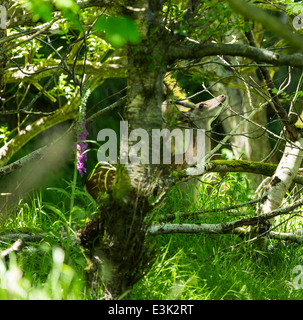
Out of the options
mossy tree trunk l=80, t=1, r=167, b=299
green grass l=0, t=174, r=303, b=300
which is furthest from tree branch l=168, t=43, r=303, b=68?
green grass l=0, t=174, r=303, b=300

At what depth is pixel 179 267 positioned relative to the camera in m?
3.90

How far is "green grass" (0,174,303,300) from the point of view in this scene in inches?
111

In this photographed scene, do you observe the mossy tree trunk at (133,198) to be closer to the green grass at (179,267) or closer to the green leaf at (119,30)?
the green grass at (179,267)

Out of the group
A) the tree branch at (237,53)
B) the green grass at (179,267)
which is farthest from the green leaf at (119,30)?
the green grass at (179,267)

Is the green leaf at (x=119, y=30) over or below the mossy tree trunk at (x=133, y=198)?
over

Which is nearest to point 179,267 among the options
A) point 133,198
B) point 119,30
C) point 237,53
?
point 133,198

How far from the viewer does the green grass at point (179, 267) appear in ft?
9.29

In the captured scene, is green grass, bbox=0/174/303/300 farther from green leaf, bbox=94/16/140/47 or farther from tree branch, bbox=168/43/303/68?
green leaf, bbox=94/16/140/47

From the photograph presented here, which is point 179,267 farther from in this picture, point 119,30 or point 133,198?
point 119,30

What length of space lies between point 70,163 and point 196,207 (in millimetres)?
3650

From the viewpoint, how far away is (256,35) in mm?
7711

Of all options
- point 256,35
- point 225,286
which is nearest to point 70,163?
point 256,35

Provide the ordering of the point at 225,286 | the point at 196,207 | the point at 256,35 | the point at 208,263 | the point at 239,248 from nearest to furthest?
the point at 225,286
the point at 208,263
the point at 239,248
the point at 196,207
the point at 256,35

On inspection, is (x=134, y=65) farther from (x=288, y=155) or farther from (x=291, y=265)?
(x=291, y=265)
